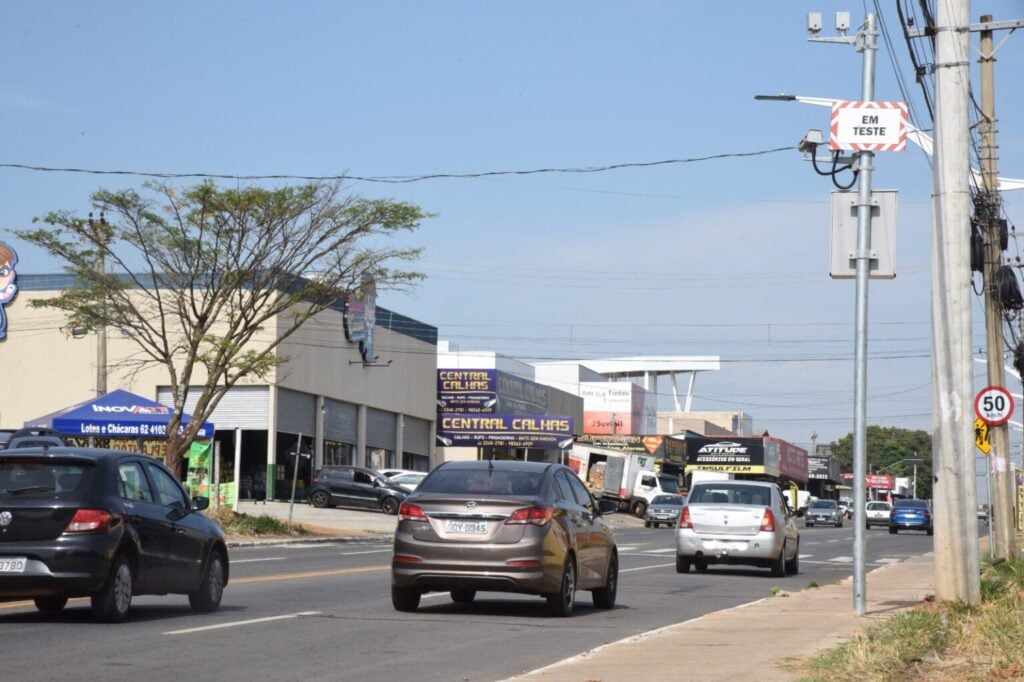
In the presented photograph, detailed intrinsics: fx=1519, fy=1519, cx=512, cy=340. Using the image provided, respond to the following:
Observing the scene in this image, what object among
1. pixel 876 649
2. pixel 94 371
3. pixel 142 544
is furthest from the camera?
pixel 94 371

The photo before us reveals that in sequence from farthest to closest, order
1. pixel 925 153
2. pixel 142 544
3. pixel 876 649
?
pixel 925 153, pixel 142 544, pixel 876 649

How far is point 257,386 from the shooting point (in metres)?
55.7

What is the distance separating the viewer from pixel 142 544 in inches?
546

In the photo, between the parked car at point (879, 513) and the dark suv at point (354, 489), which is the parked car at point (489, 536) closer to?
the dark suv at point (354, 489)

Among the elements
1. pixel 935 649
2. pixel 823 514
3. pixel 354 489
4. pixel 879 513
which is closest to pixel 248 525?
pixel 354 489

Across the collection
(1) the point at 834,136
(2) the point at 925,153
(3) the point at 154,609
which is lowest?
(3) the point at 154,609

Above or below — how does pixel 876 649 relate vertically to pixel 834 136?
below

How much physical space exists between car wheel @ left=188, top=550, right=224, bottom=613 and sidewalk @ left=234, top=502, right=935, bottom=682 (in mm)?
4698

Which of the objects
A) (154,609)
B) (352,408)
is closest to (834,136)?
(154,609)

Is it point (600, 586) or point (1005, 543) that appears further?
point (1005, 543)

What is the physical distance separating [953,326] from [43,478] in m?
8.33

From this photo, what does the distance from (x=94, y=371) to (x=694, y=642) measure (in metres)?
46.2

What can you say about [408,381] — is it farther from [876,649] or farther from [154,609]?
[876,649]

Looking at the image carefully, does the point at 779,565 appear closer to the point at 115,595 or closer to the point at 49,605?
the point at 49,605
